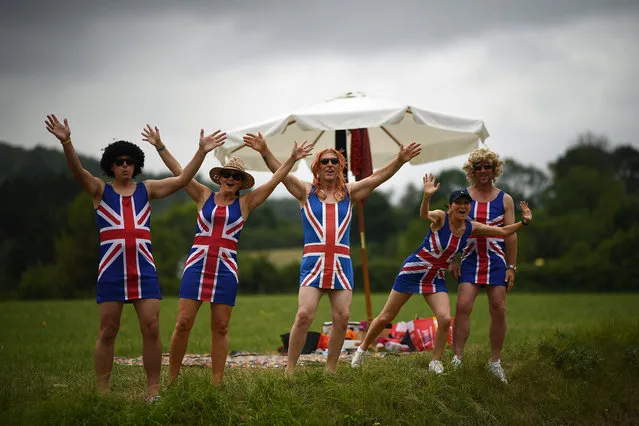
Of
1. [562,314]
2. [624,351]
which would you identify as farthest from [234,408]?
[562,314]

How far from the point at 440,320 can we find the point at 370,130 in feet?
15.8

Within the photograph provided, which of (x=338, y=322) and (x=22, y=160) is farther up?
(x=22, y=160)

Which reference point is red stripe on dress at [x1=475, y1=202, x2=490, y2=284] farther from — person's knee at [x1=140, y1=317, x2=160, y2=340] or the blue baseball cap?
person's knee at [x1=140, y1=317, x2=160, y2=340]

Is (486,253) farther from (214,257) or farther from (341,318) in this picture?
(214,257)

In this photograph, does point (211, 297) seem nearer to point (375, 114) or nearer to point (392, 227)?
point (375, 114)

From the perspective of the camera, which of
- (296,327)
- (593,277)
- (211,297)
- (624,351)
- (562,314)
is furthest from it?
(593,277)

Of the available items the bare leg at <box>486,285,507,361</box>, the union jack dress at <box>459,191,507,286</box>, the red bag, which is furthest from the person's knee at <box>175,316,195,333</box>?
the red bag

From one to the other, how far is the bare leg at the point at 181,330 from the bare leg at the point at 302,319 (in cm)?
109

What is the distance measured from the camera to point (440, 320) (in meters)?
8.05

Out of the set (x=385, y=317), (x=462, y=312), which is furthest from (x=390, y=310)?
(x=462, y=312)

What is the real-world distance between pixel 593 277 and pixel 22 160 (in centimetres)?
4669

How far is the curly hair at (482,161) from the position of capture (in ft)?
27.5

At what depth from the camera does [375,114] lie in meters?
9.12

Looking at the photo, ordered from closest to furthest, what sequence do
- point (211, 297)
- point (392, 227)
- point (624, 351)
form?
point (211, 297) < point (624, 351) < point (392, 227)
